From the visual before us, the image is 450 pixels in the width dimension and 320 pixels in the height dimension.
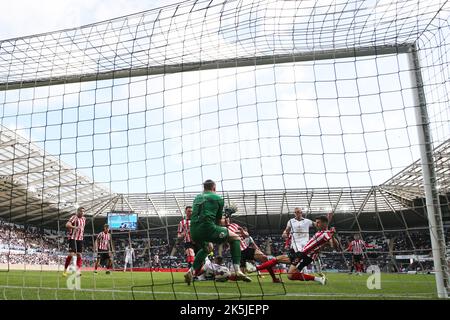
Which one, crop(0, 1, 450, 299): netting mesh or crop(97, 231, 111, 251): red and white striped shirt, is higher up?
crop(0, 1, 450, 299): netting mesh

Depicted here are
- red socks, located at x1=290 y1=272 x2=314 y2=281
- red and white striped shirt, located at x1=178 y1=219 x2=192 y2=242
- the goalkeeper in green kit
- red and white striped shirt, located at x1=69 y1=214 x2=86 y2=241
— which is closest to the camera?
the goalkeeper in green kit

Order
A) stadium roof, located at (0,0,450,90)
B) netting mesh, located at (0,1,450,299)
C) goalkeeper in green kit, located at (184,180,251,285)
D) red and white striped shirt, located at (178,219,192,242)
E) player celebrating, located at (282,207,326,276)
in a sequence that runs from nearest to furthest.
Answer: goalkeeper in green kit, located at (184,180,251,285) < netting mesh, located at (0,1,450,299) < stadium roof, located at (0,0,450,90) < player celebrating, located at (282,207,326,276) < red and white striped shirt, located at (178,219,192,242)

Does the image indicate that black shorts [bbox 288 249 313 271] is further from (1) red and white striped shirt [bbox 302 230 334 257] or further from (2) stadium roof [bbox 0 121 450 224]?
(2) stadium roof [bbox 0 121 450 224]

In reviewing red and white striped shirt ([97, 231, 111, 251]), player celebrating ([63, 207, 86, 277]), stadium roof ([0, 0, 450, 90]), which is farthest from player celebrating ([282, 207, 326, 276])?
red and white striped shirt ([97, 231, 111, 251])

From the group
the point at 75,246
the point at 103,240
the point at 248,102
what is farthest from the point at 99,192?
the point at 248,102

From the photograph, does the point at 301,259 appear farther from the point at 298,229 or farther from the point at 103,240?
the point at 103,240

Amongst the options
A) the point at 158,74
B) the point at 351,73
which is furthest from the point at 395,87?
the point at 158,74

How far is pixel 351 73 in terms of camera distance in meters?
6.26

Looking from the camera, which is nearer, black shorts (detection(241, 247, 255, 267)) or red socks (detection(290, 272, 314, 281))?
red socks (detection(290, 272, 314, 281))

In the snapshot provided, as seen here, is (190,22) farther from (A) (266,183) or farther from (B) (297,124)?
(A) (266,183)

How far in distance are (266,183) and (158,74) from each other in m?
2.73

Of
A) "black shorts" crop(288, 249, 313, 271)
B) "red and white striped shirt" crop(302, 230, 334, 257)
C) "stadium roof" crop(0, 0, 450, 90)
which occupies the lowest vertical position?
"black shorts" crop(288, 249, 313, 271)
